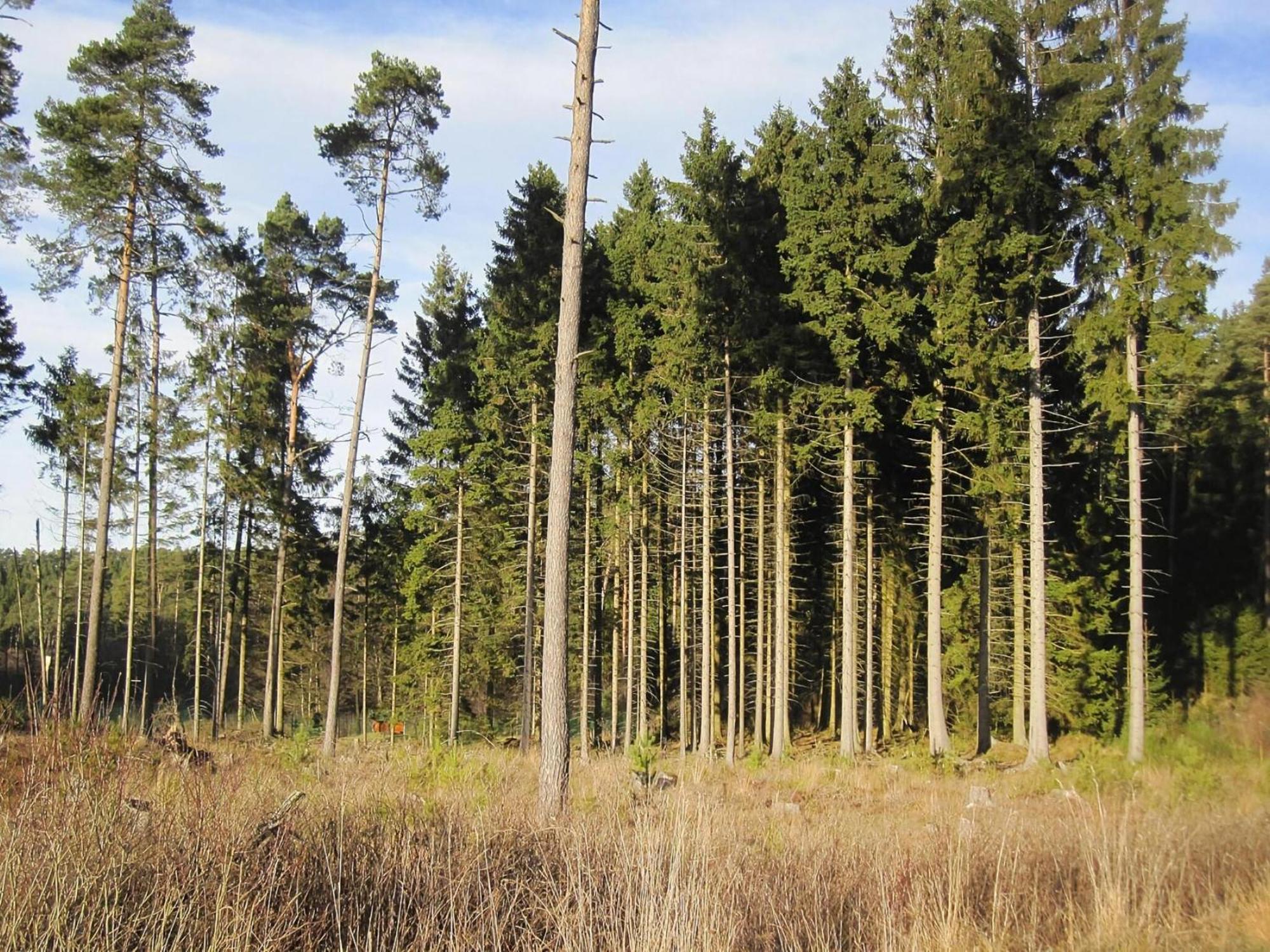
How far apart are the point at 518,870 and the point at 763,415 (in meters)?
17.9

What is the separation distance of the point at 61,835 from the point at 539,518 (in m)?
23.9

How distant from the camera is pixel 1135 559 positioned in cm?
1875

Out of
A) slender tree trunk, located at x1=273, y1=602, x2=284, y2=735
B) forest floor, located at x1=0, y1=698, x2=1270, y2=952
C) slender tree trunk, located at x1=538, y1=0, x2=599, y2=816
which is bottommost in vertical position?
slender tree trunk, located at x1=273, y1=602, x2=284, y2=735

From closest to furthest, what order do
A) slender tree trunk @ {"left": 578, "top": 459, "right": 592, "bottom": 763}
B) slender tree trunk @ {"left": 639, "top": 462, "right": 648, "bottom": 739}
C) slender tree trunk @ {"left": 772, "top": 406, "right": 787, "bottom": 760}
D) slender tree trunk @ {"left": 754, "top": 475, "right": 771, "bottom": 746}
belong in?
Answer: slender tree trunk @ {"left": 772, "top": 406, "right": 787, "bottom": 760} < slender tree trunk @ {"left": 754, "top": 475, "right": 771, "bottom": 746} < slender tree trunk @ {"left": 639, "top": 462, "right": 648, "bottom": 739} < slender tree trunk @ {"left": 578, "top": 459, "right": 592, "bottom": 763}

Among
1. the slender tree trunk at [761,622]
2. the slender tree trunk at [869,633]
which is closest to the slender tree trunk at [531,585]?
the slender tree trunk at [761,622]

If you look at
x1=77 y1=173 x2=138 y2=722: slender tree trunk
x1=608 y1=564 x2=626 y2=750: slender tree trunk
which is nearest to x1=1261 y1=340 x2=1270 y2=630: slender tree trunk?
x1=608 y1=564 x2=626 y2=750: slender tree trunk

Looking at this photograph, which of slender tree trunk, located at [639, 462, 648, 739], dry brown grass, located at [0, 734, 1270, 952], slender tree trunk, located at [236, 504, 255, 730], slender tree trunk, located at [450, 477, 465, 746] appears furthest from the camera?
slender tree trunk, located at [236, 504, 255, 730]

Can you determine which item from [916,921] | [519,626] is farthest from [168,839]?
[519,626]

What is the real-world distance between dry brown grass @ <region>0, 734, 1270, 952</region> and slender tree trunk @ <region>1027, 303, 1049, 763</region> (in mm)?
10625

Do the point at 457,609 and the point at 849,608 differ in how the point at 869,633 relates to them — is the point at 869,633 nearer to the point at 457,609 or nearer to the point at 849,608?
the point at 849,608

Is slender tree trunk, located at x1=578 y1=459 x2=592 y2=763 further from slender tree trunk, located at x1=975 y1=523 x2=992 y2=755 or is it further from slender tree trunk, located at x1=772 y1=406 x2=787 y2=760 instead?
slender tree trunk, located at x1=975 y1=523 x2=992 y2=755

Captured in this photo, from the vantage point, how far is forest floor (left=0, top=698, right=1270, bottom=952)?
15.7 ft

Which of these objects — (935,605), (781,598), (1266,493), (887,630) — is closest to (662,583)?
(887,630)

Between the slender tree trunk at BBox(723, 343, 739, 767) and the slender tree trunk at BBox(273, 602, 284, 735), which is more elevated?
the slender tree trunk at BBox(723, 343, 739, 767)
